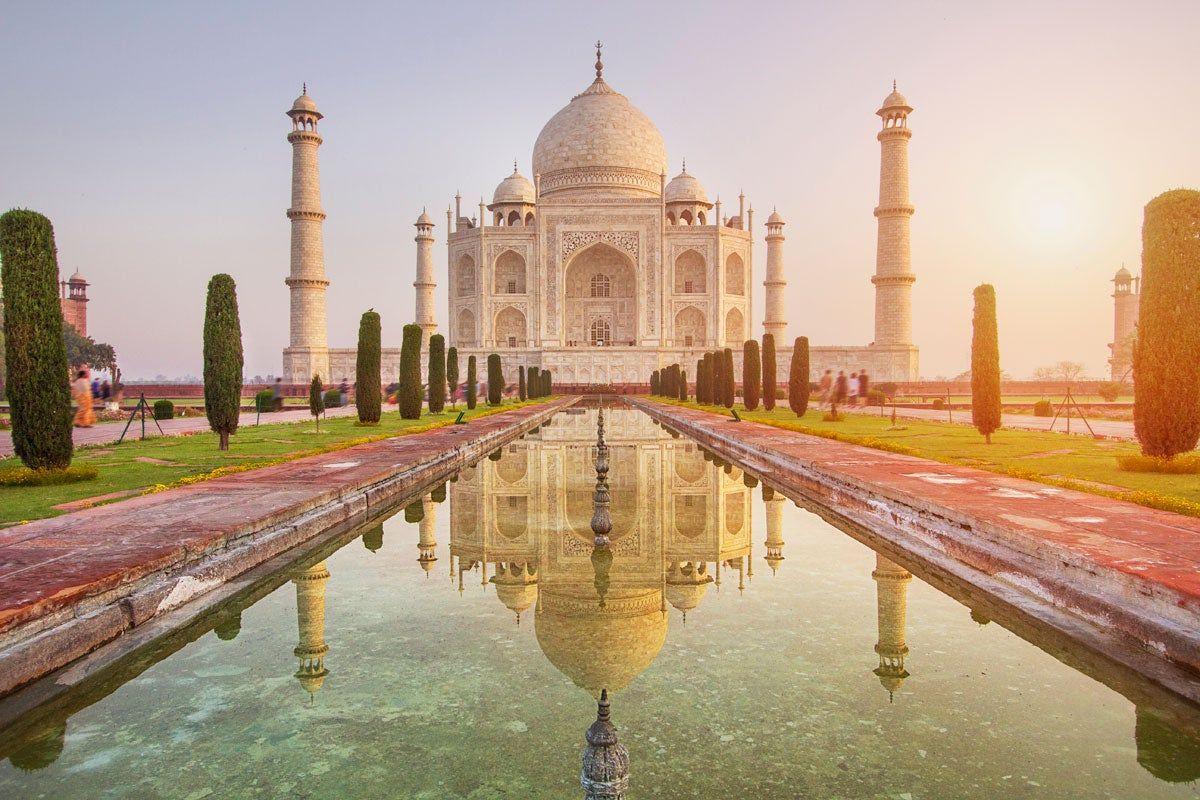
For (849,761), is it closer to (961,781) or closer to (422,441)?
(961,781)

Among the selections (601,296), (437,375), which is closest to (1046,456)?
(437,375)

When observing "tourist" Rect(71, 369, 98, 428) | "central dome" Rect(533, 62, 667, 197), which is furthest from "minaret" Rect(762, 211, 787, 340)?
"tourist" Rect(71, 369, 98, 428)

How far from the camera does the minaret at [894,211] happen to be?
3088 centimetres

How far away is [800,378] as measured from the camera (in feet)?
49.5

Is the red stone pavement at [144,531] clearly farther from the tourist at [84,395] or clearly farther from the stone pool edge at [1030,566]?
the tourist at [84,395]

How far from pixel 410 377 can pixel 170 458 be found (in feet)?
24.0

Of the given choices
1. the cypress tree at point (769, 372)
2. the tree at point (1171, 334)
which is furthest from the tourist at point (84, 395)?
the cypress tree at point (769, 372)

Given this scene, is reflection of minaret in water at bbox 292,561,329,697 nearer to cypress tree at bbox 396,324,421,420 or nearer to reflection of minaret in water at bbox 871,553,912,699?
reflection of minaret in water at bbox 871,553,912,699

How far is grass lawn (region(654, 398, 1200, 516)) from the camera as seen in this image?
17.3 ft

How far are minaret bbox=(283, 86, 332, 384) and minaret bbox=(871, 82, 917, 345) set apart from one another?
22.1 meters

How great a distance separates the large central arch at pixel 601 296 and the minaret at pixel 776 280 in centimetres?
700

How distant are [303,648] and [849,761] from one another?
1903 millimetres

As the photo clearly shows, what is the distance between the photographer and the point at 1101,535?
3.63 m

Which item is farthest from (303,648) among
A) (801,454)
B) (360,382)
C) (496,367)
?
(496,367)
